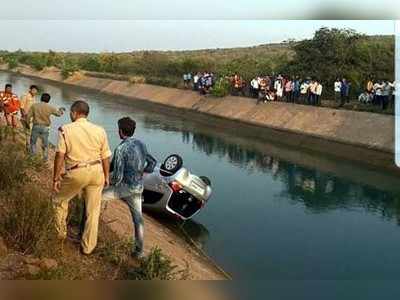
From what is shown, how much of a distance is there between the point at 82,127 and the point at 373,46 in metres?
25.4

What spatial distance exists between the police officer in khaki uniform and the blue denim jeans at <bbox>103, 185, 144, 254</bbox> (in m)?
0.30

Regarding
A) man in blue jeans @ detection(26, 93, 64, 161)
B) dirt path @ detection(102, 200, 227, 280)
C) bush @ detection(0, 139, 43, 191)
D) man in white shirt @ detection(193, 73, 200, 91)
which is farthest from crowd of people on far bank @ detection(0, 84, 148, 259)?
man in white shirt @ detection(193, 73, 200, 91)

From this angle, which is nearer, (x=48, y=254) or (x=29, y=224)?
(x=48, y=254)

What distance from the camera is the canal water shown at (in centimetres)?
948

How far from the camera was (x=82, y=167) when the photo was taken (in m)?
5.95

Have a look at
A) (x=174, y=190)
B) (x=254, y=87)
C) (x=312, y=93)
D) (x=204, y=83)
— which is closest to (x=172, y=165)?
(x=174, y=190)

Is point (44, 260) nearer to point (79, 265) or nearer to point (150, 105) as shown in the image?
point (79, 265)

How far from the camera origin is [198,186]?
10555 mm

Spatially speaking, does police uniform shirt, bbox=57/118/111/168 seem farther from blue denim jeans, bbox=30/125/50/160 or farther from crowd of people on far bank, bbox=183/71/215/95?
crowd of people on far bank, bbox=183/71/215/95

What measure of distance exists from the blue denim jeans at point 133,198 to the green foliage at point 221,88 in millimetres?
26113

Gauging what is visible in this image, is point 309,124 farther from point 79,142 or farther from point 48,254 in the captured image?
point 48,254

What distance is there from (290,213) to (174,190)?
3.53 metres

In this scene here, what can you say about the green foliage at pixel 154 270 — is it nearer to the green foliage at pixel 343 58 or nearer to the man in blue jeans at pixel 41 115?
the man in blue jeans at pixel 41 115

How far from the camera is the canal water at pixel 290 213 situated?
31.1ft
